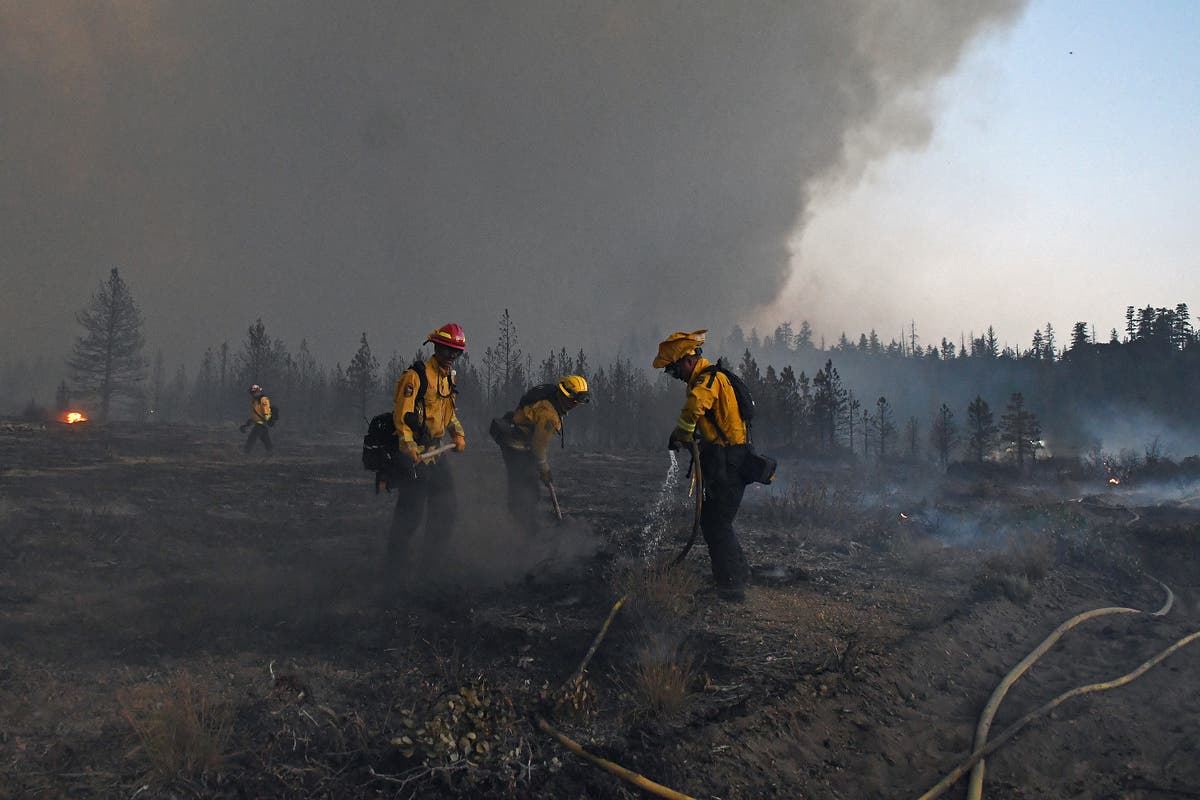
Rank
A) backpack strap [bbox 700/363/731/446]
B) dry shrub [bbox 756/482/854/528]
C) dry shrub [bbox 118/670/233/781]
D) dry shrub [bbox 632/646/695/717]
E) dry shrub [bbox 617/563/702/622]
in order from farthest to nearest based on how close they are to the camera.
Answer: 1. dry shrub [bbox 756/482/854/528]
2. backpack strap [bbox 700/363/731/446]
3. dry shrub [bbox 617/563/702/622]
4. dry shrub [bbox 632/646/695/717]
5. dry shrub [bbox 118/670/233/781]

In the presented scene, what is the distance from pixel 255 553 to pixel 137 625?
2705 mm

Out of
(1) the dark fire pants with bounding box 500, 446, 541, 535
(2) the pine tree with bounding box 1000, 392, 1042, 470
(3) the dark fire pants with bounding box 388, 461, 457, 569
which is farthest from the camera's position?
(2) the pine tree with bounding box 1000, 392, 1042, 470

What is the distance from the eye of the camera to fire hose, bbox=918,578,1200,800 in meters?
3.05

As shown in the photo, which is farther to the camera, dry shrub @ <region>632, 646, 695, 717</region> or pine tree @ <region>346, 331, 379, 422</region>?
pine tree @ <region>346, 331, 379, 422</region>

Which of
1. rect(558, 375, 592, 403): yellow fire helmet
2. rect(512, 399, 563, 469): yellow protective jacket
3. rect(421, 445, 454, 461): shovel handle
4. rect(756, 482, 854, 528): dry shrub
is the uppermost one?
rect(558, 375, 592, 403): yellow fire helmet

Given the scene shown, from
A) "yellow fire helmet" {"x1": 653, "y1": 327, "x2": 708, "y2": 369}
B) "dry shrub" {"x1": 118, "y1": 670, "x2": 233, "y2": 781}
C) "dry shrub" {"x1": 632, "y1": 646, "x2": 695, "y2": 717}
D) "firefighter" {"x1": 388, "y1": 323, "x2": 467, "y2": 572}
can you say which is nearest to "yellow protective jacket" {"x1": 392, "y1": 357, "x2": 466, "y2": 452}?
"firefighter" {"x1": 388, "y1": 323, "x2": 467, "y2": 572}

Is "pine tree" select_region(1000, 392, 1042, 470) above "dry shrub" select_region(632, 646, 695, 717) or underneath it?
above

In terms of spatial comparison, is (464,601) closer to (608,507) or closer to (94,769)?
(94,769)

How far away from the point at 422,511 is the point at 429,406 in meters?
1.02

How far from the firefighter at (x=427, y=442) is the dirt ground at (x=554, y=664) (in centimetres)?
37

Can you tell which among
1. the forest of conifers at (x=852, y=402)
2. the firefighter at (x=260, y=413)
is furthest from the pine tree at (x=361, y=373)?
the firefighter at (x=260, y=413)

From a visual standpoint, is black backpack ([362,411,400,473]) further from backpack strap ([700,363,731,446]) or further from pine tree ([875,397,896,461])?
pine tree ([875,397,896,461])

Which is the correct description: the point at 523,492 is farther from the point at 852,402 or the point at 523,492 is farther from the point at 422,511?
the point at 852,402

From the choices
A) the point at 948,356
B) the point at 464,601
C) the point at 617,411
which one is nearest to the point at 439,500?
the point at 464,601
